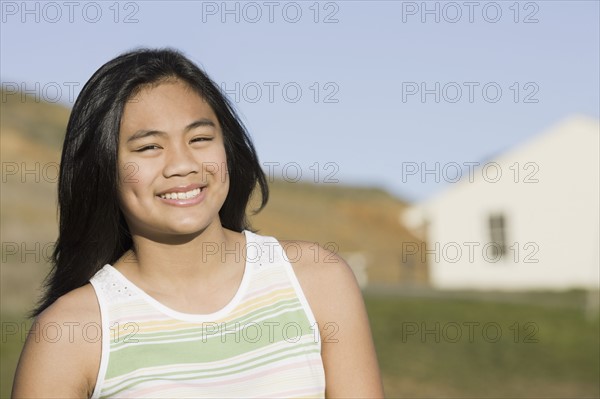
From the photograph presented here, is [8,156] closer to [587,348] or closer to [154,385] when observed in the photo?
[587,348]

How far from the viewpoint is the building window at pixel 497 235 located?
31.4 meters

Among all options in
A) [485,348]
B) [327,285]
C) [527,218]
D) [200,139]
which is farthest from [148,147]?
[527,218]

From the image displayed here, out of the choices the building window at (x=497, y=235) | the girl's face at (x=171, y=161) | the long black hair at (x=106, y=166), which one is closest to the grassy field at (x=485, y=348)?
the building window at (x=497, y=235)

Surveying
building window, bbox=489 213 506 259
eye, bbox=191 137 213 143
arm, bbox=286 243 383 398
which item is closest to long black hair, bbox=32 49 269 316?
eye, bbox=191 137 213 143

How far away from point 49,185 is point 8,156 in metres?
3.81

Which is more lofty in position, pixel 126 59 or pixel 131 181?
pixel 126 59

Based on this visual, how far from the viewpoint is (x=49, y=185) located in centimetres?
5894

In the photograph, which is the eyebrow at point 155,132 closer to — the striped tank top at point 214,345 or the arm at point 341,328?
the striped tank top at point 214,345

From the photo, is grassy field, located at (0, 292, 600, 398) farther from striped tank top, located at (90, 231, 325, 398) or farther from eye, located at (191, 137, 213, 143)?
eye, located at (191, 137, 213, 143)

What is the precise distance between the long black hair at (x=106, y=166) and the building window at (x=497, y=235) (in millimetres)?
28098

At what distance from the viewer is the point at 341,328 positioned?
3.57 m

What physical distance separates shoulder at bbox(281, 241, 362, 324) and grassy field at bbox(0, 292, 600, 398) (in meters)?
10.2

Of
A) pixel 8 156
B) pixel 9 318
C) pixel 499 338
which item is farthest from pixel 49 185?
pixel 499 338

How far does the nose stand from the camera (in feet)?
11.2
